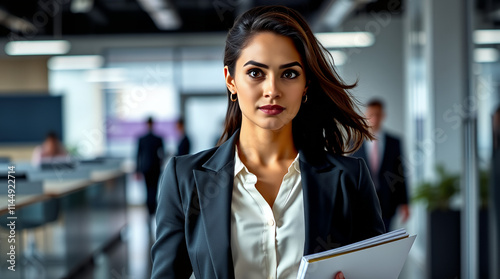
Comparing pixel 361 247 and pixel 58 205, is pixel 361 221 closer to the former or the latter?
pixel 361 247

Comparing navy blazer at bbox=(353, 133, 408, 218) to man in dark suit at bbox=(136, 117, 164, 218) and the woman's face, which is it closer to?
the woman's face

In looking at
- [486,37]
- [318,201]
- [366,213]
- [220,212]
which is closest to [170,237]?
[220,212]

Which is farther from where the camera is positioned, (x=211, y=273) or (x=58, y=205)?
(x=58, y=205)

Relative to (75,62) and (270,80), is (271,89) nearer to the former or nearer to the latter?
(270,80)

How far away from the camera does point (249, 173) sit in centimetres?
146

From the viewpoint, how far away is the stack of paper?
125 cm

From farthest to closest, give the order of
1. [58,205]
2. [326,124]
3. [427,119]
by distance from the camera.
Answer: [427,119] < [58,205] < [326,124]

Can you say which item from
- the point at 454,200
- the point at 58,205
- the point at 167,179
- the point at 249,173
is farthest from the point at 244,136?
the point at 454,200

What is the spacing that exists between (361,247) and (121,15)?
40.3 ft

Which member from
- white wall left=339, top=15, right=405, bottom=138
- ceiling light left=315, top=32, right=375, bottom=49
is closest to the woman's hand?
ceiling light left=315, top=32, right=375, bottom=49

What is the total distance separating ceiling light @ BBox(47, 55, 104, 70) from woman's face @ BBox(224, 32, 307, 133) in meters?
11.2

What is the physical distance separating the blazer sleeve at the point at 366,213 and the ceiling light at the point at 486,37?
10.7ft

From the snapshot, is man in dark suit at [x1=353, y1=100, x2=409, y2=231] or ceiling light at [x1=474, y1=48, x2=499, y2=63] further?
man in dark suit at [x1=353, y1=100, x2=409, y2=231]

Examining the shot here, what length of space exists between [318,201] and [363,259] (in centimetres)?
18
